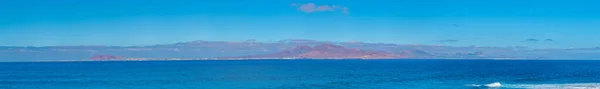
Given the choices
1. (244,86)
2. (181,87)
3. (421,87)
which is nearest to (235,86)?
(244,86)

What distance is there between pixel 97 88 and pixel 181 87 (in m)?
9.76

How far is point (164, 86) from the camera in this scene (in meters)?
81.9

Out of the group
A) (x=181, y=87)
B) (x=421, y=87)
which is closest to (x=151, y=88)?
(x=181, y=87)

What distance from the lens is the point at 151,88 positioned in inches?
3078

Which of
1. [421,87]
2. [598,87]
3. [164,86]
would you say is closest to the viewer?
[598,87]

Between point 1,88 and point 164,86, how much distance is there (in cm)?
1903

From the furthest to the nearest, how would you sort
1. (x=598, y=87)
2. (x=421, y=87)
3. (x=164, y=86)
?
(x=164, y=86) → (x=421, y=87) → (x=598, y=87)

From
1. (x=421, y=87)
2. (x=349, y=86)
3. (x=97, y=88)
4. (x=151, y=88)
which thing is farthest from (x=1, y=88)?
(x=421, y=87)

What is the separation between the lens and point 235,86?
266 ft

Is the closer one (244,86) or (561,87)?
(561,87)

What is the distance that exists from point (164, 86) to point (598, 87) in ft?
159

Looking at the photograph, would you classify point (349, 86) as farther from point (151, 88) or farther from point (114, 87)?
point (114, 87)

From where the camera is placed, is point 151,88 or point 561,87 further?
point 151,88

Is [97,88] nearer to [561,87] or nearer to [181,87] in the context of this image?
[181,87]
